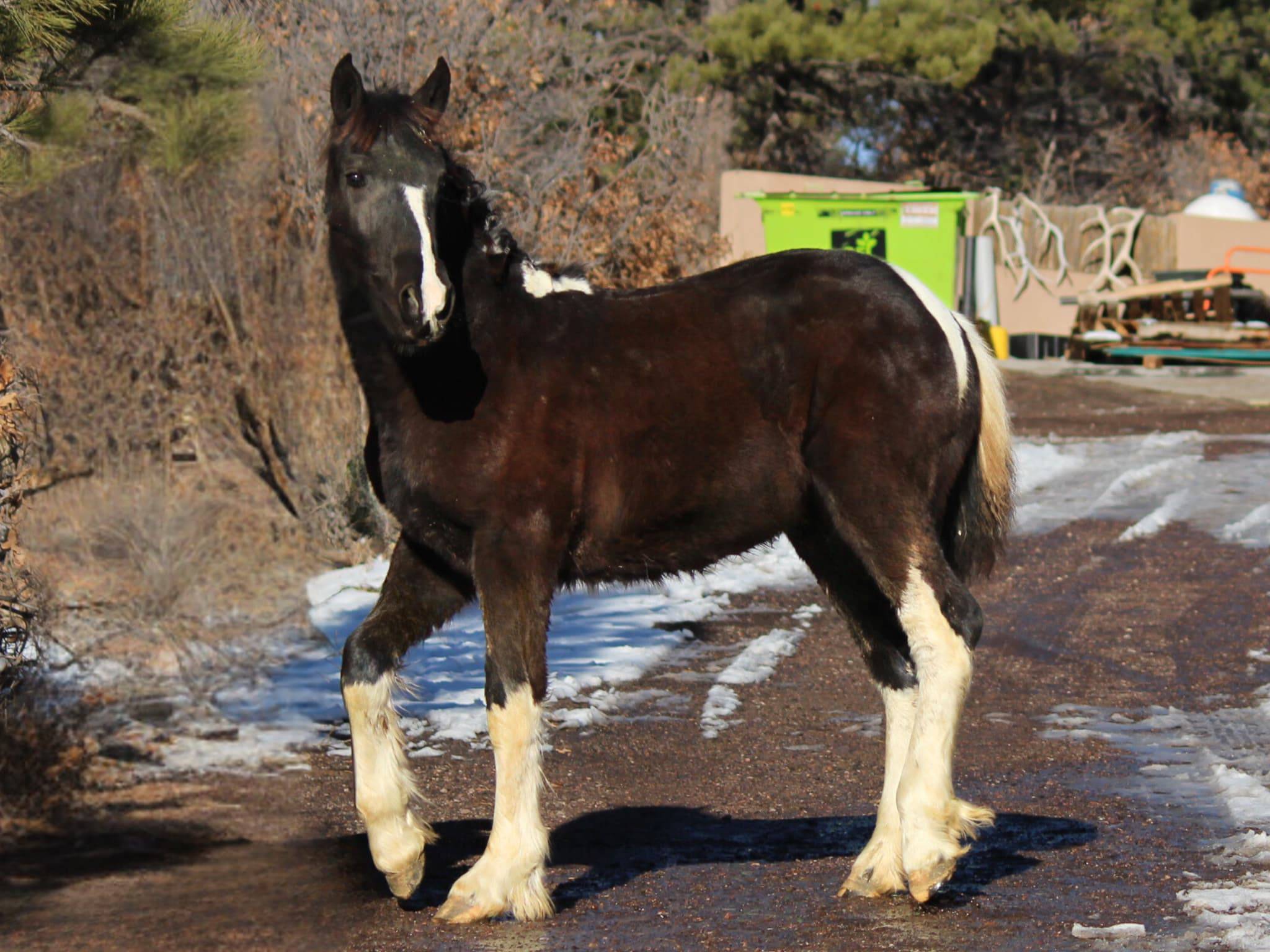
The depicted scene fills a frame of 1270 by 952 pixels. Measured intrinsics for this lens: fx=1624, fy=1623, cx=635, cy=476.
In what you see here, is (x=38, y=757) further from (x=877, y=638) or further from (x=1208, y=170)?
(x=1208, y=170)

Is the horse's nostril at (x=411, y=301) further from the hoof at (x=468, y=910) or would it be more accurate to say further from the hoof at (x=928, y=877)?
the hoof at (x=928, y=877)

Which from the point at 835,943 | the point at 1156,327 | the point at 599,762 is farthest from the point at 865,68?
the point at 835,943

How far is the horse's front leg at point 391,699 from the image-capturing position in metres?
4.98

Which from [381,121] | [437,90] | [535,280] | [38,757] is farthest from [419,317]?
[38,757]

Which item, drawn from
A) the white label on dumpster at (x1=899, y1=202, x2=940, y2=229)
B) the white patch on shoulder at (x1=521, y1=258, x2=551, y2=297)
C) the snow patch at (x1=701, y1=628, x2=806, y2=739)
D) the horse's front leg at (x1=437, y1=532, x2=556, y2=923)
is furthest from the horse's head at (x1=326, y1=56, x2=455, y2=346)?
the white label on dumpster at (x1=899, y1=202, x2=940, y2=229)

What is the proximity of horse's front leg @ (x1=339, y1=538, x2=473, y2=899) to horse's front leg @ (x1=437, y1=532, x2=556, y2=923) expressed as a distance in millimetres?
216

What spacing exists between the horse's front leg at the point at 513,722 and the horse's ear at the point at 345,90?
4.55ft

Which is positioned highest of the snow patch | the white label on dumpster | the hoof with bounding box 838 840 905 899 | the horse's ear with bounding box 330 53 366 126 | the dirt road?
the horse's ear with bounding box 330 53 366 126

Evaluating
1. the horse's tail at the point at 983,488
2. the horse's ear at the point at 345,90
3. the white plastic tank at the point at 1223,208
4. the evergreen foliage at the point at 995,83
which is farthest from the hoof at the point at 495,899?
the white plastic tank at the point at 1223,208

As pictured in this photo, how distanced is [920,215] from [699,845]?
19315 mm

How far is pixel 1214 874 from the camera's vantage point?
510 centimetres

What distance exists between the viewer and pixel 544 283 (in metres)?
5.37

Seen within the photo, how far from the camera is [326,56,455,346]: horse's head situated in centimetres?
467

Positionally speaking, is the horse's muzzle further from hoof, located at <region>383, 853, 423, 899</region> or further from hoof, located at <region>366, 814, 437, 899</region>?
hoof, located at <region>383, 853, 423, 899</region>
